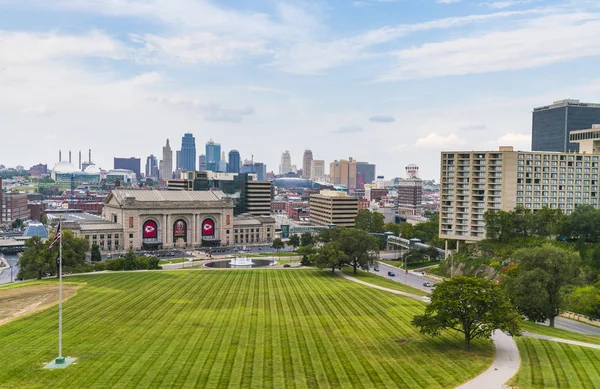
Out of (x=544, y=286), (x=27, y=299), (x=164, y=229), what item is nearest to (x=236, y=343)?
(x=544, y=286)

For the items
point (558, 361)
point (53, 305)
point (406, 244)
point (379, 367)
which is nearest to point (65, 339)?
point (53, 305)

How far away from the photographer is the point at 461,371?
47.0 meters

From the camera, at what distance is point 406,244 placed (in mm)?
166875

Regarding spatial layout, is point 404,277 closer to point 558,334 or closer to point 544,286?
point 544,286

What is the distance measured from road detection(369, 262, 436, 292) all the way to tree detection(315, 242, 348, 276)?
13.7 m

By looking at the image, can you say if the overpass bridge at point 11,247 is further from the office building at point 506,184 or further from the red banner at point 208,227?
the office building at point 506,184

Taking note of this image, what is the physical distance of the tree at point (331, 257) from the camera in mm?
111375

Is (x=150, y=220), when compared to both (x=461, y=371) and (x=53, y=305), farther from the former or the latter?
(x=461, y=371)

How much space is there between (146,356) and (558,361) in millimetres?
38990

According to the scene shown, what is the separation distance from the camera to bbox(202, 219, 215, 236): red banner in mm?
186750

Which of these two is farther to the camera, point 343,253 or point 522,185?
point 522,185

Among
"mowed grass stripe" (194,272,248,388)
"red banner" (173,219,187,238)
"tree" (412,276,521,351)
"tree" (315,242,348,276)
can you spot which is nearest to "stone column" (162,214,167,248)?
"red banner" (173,219,187,238)

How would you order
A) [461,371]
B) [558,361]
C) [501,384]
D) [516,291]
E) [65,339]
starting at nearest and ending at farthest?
[501,384], [461,371], [558,361], [65,339], [516,291]

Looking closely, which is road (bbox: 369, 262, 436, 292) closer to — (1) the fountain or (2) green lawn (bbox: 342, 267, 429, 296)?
(2) green lawn (bbox: 342, 267, 429, 296)
